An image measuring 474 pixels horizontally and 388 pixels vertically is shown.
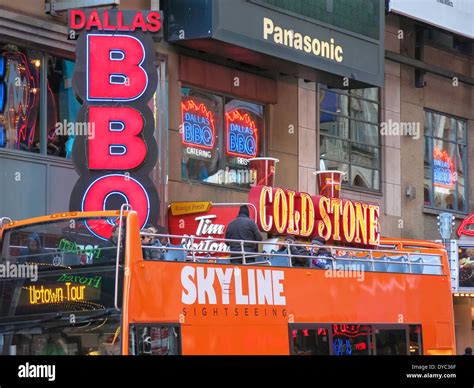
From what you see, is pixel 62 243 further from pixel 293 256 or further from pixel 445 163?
pixel 445 163

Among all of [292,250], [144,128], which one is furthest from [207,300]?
[144,128]

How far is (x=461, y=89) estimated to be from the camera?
111 feet

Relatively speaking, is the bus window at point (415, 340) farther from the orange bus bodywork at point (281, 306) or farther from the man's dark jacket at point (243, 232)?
the man's dark jacket at point (243, 232)

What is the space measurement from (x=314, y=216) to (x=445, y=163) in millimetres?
10874

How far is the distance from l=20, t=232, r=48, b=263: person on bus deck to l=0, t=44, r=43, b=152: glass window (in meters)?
6.44

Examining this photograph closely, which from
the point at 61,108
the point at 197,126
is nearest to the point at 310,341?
the point at 61,108

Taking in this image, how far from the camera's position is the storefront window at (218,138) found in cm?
2419

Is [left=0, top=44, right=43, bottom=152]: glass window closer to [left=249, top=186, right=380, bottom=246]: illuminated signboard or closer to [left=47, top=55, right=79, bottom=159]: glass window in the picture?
[left=47, top=55, right=79, bottom=159]: glass window

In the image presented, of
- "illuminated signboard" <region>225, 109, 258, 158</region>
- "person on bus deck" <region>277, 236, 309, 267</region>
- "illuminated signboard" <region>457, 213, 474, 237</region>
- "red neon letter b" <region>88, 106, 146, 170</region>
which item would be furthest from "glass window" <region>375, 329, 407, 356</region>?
"illuminated signboard" <region>457, 213, 474, 237</region>

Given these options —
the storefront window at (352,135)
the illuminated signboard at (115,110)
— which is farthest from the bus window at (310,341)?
the storefront window at (352,135)

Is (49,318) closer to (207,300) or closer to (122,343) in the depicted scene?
(122,343)

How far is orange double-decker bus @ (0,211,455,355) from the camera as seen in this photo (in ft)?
42.3
